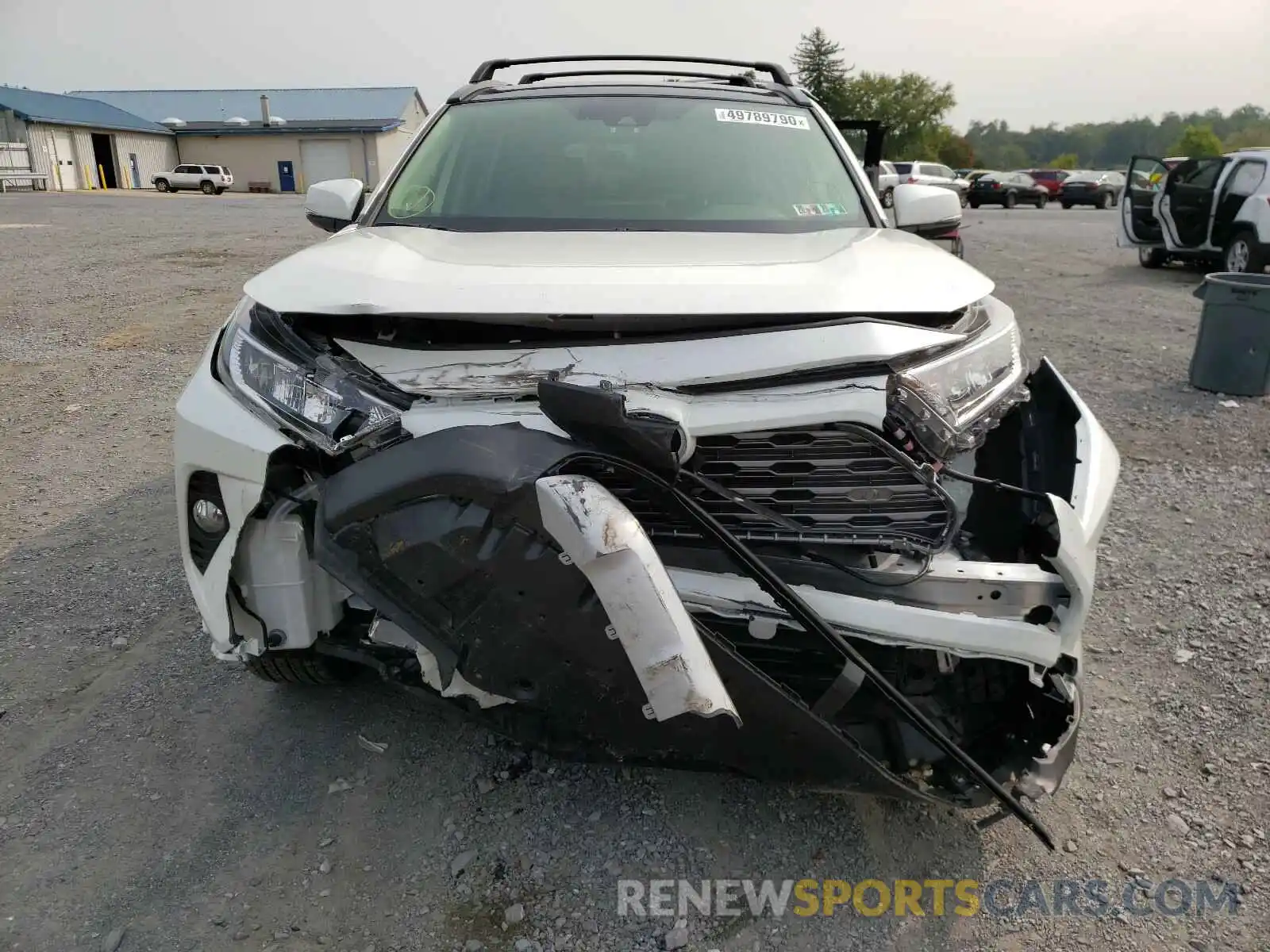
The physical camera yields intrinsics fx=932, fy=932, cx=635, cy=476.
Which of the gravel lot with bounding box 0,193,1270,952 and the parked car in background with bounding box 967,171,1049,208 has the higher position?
the parked car in background with bounding box 967,171,1049,208

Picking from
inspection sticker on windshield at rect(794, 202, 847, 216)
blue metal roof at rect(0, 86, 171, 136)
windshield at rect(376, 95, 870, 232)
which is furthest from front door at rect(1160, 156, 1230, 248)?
blue metal roof at rect(0, 86, 171, 136)

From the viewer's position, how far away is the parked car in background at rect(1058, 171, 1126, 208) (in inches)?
1404

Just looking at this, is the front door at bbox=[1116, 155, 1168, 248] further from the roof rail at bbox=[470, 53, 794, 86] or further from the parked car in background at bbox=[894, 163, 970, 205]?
the parked car in background at bbox=[894, 163, 970, 205]

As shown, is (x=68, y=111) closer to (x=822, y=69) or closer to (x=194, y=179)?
(x=194, y=179)

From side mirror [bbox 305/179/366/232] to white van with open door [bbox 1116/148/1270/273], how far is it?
10.8 meters

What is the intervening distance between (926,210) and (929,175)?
3039 cm

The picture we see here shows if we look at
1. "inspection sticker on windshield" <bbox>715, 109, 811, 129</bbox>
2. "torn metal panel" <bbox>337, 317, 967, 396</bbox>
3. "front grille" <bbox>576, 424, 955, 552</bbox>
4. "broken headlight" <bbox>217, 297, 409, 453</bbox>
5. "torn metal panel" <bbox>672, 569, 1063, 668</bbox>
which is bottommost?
"torn metal panel" <bbox>672, 569, 1063, 668</bbox>

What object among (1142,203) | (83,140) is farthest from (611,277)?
(83,140)

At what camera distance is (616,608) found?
1.68m

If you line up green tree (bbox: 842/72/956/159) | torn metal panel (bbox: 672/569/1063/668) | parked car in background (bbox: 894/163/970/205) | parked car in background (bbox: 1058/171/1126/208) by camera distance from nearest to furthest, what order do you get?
1. torn metal panel (bbox: 672/569/1063/668)
2. parked car in background (bbox: 894/163/970/205)
3. parked car in background (bbox: 1058/171/1126/208)
4. green tree (bbox: 842/72/956/159)

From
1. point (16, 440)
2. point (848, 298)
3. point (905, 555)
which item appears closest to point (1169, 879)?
point (905, 555)

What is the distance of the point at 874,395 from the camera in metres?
1.97

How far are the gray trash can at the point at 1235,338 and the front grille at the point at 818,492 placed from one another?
5.72m

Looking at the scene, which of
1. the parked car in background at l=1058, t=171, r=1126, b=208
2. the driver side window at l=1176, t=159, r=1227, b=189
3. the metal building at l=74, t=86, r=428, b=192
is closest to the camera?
the driver side window at l=1176, t=159, r=1227, b=189
